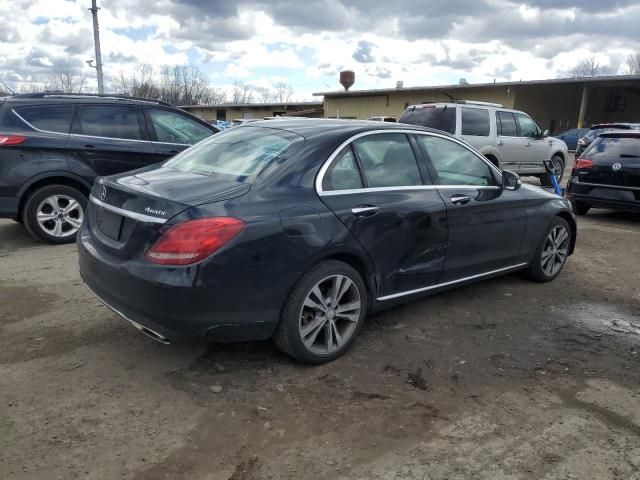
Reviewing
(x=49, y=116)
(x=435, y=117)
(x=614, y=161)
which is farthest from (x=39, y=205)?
(x=614, y=161)

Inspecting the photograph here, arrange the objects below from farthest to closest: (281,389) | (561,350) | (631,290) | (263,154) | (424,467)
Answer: (631,290) → (561,350) → (263,154) → (281,389) → (424,467)

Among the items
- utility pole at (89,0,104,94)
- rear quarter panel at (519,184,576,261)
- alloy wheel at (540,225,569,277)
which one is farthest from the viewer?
utility pole at (89,0,104,94)

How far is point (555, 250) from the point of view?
5625 mm

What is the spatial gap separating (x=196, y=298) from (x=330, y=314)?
0.96 metres

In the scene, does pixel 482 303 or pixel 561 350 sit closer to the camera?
pixel 561 350

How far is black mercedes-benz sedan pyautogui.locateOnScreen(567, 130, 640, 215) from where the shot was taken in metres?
8.49

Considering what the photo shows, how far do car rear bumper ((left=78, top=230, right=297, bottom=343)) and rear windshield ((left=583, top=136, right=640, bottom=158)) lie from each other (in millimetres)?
7457

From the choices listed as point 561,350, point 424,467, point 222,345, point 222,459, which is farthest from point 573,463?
point 222,345

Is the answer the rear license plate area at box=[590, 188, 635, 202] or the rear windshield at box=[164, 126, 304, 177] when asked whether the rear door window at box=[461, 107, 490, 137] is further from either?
the rear windshield at box=[164, 126, 304, 177]

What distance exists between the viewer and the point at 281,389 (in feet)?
11.0

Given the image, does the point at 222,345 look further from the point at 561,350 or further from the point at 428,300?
the point at 561,350

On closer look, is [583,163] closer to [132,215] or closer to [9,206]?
[132,215]

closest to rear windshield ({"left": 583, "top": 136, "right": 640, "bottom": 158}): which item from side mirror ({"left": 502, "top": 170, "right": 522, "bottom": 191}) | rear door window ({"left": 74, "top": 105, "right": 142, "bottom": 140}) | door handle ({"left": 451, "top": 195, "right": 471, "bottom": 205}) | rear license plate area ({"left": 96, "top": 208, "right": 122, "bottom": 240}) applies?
side mirror ({"left": 502, "top": 170, "right": 522, "bottom": 191})

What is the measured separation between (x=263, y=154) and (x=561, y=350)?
2613 millimetres
